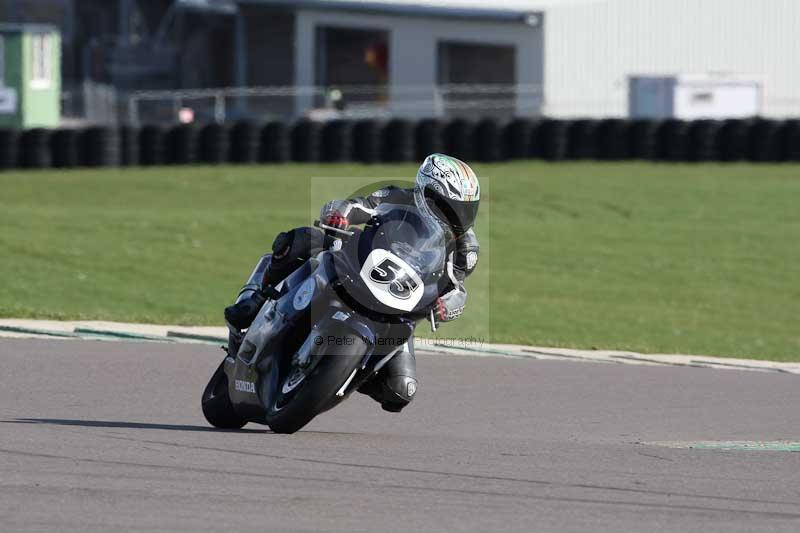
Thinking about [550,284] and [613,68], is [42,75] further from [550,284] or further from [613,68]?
[550,284]

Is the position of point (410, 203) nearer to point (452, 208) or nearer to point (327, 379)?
point (452, 208)

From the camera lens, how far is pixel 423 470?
246 inches

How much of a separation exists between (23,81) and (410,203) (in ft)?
97.7

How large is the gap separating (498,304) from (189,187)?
33.7 feet

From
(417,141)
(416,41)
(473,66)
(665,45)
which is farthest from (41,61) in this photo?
(665,45)

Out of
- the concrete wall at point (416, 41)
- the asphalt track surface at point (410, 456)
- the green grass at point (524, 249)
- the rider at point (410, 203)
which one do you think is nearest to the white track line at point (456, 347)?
the green grass at point (524, 249)

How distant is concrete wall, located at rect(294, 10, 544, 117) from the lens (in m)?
39.0

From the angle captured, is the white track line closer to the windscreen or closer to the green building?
the windscreen

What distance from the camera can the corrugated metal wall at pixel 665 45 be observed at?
38.5 m

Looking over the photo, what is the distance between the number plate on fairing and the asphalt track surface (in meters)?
0.67

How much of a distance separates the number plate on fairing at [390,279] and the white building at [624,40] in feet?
102

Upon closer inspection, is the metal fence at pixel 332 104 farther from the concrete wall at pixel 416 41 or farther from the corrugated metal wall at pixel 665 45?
the corrugated metal wall at pixel 665 45

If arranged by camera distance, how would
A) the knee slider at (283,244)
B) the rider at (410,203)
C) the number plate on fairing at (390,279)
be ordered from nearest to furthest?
the number plate on fairing at (390,279) → the rider at (410,203) → the knee slider at (283,244)

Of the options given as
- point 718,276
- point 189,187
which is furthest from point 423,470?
point 189,187
